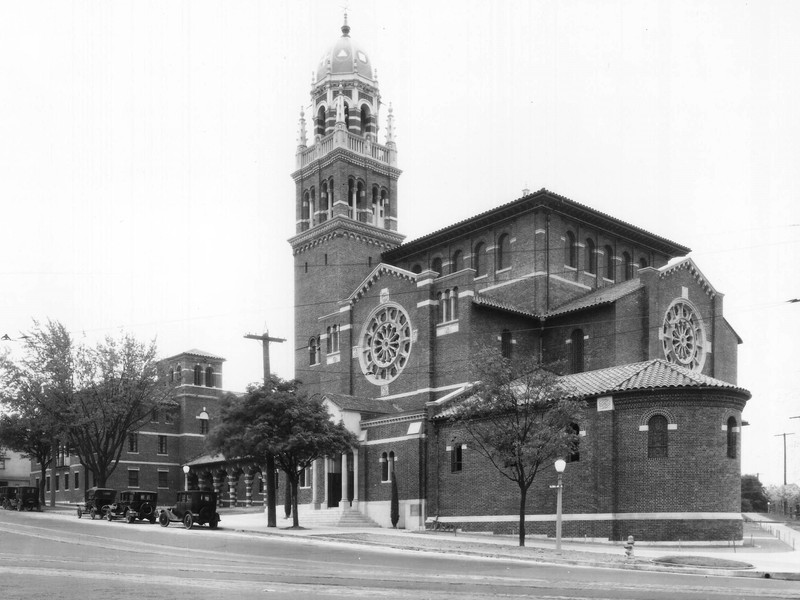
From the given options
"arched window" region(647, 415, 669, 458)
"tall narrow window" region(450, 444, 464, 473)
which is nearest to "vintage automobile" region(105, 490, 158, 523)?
"tall narrow window" region(450, 444, 464, 473)

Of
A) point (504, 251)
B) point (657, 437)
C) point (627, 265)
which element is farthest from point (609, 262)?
point (657, 437)

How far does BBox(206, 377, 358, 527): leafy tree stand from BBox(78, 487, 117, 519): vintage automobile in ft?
32.3

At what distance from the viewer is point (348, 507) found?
4800cm

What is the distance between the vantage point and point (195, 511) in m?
42.4

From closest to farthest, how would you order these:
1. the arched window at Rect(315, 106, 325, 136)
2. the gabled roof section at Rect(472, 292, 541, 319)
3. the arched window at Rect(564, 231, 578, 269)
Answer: the gabled roof section at Rect(472, 292, 541, 319), the arched window at Rect(564, 231, 578, 269), the arched window at Rect(315, 106, 325, 136)

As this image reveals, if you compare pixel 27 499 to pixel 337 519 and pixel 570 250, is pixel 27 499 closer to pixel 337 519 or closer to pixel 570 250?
pixel 337 519

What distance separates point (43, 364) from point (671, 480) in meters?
41.6

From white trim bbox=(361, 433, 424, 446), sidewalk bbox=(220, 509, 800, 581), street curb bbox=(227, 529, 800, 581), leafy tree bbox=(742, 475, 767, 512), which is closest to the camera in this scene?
street curb bbox=(227, 529, 800, 581)

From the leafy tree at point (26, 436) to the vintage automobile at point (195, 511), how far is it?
875 inches

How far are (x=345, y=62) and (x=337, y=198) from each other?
10.0 metres

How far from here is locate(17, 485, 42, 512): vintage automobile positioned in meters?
61.5

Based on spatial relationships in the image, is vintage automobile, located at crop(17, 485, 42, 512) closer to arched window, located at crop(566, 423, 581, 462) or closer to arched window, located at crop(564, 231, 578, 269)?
arched window, located at crop(564, 231, 578, 269)

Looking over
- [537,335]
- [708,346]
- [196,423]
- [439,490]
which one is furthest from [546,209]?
[196,423]

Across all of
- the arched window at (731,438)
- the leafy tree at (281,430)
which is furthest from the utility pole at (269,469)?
the arched window at (731,438)
